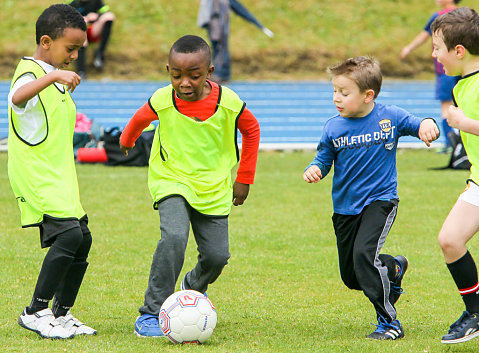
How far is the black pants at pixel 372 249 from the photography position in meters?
4.70

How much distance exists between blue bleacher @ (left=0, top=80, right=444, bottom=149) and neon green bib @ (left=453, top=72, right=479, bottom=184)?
32.6 feet

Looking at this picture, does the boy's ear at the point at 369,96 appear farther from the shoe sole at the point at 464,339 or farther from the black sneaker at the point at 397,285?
the shoe sole at the point at 464,339

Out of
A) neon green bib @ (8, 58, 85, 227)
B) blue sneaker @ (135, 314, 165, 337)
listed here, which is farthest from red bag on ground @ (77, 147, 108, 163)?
blue sneaker @ (135, 314, 165, 337)

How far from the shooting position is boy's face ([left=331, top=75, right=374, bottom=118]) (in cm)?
480

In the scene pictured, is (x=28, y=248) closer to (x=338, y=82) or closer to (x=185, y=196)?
(x=185, y=196)

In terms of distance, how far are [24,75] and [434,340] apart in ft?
9.46

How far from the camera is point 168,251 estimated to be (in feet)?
15.4

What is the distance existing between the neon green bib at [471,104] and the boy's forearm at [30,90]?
2332 millimetres

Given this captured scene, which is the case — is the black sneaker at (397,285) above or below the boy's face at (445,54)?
below

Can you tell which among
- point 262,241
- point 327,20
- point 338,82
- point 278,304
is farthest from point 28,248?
point 327,20

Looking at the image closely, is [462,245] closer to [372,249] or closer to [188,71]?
[372,249]

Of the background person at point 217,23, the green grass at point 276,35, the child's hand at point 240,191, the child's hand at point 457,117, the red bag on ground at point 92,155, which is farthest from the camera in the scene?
the green grass at point 276,35

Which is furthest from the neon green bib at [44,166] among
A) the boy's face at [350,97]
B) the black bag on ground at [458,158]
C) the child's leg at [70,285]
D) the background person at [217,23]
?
the background person at [217,23]

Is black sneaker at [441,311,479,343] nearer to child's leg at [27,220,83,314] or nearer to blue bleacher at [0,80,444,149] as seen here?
child's leg at [27,220,83,314]
